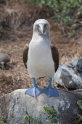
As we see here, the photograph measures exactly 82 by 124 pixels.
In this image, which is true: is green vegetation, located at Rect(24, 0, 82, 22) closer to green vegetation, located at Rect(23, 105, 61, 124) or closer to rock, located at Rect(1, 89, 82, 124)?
rock, located at Rect(1, 89, 82, 124)

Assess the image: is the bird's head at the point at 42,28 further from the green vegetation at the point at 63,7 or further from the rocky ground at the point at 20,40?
the green vegetation at the point at 63,7

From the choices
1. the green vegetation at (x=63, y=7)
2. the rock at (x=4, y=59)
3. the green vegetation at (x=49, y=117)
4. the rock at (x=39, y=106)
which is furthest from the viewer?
the green vegetation at (x=63, y=7)

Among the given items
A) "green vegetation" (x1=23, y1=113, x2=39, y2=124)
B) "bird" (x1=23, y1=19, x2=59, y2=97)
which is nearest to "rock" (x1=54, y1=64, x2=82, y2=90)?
"bird" (x1=23, y1=19, x2=59, y2=97)

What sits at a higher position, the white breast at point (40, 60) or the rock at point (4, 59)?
the white breast at point (40, 60)

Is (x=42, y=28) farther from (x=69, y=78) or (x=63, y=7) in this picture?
(x=63, y=7)

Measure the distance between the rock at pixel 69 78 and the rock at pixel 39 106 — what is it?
801 millimetres

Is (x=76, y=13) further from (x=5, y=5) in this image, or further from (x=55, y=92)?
(x=55, y=92)

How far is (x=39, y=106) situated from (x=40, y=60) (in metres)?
0.52

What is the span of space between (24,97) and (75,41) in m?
2.82

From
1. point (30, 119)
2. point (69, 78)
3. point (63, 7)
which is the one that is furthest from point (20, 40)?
point (30, 119)

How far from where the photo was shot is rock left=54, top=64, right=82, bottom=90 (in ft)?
15.0

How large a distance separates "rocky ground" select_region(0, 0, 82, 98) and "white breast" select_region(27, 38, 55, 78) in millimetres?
1095

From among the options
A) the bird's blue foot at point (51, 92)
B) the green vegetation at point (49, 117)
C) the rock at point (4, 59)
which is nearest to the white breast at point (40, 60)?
the bird's blue foot at point (51, 92)

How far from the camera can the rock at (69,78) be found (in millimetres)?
4566
